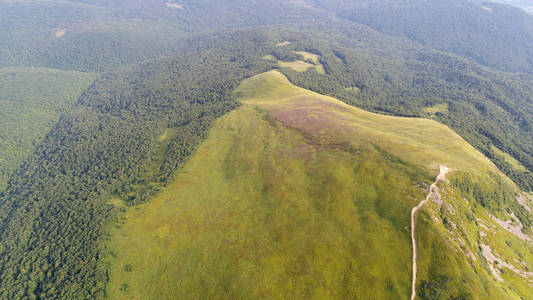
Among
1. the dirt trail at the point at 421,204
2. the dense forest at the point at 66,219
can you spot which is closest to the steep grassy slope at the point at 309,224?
the dirt trail at the point at 421,204

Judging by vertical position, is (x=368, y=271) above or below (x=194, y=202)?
above

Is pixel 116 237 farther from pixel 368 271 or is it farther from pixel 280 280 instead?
pixel 368 271

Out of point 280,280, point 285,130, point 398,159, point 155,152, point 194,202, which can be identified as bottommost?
point 155,152

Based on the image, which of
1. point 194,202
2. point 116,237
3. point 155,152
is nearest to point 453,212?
point 194,202

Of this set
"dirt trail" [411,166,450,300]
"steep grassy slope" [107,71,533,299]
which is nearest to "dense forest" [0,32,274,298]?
"steep grassy slope" [107,71,533,299]

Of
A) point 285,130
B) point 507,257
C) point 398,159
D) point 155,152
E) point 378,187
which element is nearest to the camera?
point 507,257

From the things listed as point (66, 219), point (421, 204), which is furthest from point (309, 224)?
point (66, 219)

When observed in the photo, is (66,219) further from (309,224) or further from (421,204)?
(421,204)

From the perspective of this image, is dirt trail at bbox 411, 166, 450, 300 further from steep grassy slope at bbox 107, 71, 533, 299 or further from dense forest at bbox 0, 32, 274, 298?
Answer: dense forest at bbox 0, 32, 274, 298
